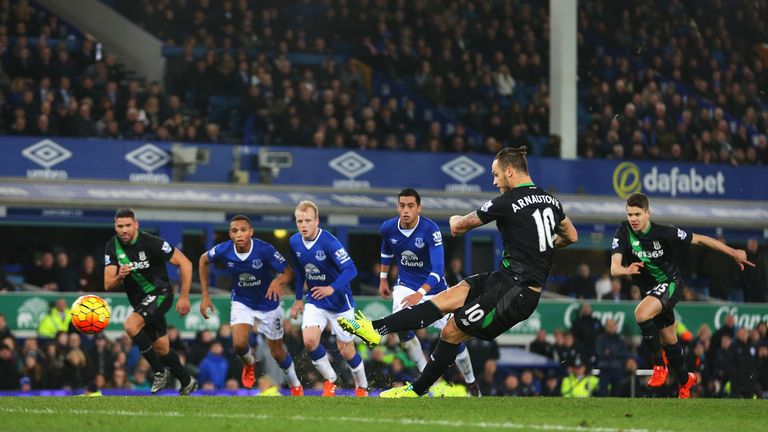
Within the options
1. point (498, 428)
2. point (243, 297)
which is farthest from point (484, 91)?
point (498, 428)

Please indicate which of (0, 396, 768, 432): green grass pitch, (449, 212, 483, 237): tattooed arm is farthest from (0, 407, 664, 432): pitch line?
(449, 212, 483, 237): tattooed arm

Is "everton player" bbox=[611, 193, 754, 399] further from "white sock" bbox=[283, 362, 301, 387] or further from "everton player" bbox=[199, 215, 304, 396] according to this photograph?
"white sock" bbox=[283, 362, 301, 387]

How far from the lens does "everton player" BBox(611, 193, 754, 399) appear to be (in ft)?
42.8

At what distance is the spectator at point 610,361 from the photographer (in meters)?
20.9

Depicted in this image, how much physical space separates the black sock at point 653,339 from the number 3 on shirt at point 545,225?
3136 mm

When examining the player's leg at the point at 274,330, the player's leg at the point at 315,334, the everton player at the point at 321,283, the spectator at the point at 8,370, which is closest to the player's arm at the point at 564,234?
the everton player at the point at 321,283

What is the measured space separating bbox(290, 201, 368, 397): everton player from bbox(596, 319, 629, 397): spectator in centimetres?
754

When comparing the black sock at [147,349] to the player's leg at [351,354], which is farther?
the player's leg at [351,354]

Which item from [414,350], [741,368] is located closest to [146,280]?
[414,350]

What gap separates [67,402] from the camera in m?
11.1

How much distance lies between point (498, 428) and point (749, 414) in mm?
2641

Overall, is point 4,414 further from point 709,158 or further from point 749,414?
point 709,158

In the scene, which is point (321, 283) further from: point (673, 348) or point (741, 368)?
point (741, 368)

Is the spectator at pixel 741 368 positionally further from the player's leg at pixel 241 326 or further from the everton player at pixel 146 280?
the everton player at pixel 146 280
